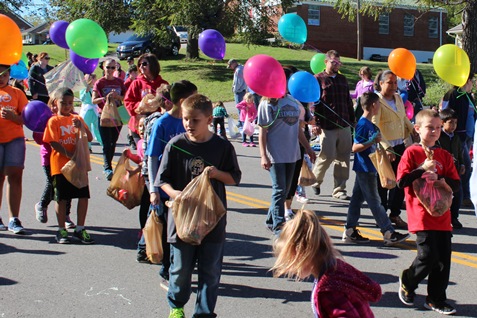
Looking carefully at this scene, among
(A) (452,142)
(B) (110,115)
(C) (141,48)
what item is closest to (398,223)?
(A) (452,142)

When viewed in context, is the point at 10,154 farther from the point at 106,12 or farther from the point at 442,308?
the point at 106,12

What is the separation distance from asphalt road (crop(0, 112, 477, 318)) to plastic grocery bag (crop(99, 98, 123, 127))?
5.34ft

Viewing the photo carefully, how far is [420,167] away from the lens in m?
5.30

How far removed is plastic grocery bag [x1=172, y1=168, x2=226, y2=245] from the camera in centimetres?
453

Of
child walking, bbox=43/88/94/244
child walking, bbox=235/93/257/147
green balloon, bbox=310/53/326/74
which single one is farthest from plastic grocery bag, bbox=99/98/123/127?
child walking, bbox=235/93/257/147

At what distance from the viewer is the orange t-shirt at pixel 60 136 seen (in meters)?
7.20

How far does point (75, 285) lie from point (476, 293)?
11.7 ft

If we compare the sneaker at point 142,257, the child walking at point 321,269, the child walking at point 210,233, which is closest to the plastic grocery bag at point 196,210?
the child walking at point 210,233

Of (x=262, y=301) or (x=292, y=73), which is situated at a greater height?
(x=292, y=73)

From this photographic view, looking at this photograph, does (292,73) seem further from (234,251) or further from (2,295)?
(2,295)

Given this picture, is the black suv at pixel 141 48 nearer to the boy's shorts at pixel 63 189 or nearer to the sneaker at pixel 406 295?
the boy's shorts at pixel 63 189


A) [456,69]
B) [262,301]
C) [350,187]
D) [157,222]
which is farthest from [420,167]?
[350,187]

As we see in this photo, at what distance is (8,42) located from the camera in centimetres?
711

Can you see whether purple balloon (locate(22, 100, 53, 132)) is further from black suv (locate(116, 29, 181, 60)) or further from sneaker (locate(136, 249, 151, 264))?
black suv (locate(116, 29, 181, 60))
